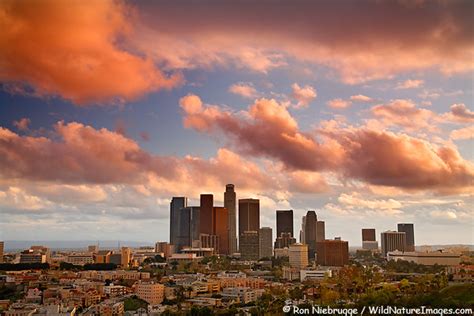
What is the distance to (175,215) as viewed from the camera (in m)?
36.9

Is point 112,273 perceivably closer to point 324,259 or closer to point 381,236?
point 324,259

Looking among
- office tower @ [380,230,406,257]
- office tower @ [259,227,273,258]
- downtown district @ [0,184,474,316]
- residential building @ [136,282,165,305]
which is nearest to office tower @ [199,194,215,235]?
downtown district @ [0,184,474,316]

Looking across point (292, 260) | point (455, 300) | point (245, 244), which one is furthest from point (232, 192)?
point (455, 300)

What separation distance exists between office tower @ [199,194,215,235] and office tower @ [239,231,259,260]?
3.80 metres

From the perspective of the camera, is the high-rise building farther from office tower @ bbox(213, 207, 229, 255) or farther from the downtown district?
office tower @ bbox(213, 207, 229, 255)

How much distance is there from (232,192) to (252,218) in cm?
Result: 377

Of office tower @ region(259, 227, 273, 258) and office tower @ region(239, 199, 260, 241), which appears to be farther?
office tower @ region(239, 199, 260, 241)

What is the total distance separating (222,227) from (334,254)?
42.1 feet

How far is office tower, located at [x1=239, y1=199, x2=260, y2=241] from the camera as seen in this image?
108 ft

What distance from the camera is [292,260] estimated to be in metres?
22.3

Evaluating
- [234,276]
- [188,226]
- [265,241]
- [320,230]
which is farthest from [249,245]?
[234,276]

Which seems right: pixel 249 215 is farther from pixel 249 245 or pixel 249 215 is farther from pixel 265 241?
pixel 249 245

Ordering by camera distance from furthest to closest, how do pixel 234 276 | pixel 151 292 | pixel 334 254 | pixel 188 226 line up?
pixel 188 226, pixel 334 254, pixel 234 276, pixel 151 292

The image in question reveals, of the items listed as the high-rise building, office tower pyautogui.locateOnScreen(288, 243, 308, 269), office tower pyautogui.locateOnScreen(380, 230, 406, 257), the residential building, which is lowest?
the residential building
